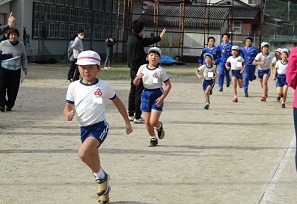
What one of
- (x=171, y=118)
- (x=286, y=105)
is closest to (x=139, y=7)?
(x=286, y=105)

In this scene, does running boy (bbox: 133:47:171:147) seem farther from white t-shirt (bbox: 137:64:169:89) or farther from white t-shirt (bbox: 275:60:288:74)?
white t-shirt (bbox: 275:60:288:74)

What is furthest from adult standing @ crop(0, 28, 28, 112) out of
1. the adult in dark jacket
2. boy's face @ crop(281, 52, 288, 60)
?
boy's face @ crop(281, 52, 288, 60)

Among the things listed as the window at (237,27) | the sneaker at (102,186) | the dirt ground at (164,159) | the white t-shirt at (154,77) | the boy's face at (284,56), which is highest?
the window at (237,27)

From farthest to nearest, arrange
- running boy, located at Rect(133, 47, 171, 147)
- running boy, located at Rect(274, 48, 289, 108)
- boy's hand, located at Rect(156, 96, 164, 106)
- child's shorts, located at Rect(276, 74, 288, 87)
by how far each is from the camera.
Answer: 1. child's shorts, located at Rect(276, 74, 288, 87)
2. running boy, located at Rect(274, 48, 289, 108)
3. running boy, located at Rect(133, 47, 171, 147)
4. boy's hand, located at Rect(156, 96, 164, 106)

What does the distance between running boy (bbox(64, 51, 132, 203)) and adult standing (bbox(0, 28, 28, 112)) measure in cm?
840

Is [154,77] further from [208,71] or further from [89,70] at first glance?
[208,71]

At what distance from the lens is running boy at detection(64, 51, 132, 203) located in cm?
762

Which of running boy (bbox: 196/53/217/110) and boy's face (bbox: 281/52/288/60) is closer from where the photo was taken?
running boy (bbox: 196/53/217/110)

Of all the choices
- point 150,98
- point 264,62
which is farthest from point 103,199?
point 264,62

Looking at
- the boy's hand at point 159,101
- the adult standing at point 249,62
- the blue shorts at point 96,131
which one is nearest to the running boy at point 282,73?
the adult standing at point 249,62

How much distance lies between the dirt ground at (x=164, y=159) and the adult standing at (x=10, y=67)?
386mm

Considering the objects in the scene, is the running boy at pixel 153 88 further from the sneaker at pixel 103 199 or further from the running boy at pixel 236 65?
the running boy at pixel 236 65

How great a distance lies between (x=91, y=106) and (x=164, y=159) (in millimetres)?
2848

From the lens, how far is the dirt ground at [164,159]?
26.3 feet
